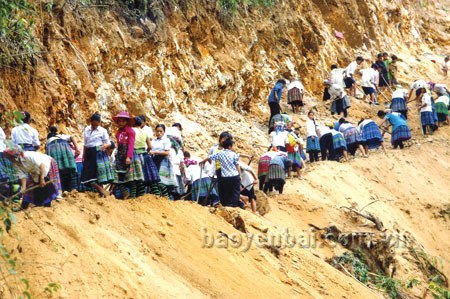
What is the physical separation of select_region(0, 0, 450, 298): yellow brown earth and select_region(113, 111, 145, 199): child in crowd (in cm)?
32

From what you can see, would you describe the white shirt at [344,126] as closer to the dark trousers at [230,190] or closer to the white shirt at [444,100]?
the white shirt at [444,100]

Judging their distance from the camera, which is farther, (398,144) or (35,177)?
(398,144)

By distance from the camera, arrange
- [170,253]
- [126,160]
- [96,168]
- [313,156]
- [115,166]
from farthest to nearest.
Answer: [313,156], [115,166], [126,160], [96,168], [170,253]

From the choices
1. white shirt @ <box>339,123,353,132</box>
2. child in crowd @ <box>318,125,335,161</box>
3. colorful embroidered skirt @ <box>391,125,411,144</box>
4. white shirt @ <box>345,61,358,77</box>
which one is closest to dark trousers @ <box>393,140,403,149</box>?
colorful embroidered skirt @ <box>391,125,411,144</box>

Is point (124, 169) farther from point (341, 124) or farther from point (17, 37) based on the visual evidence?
point (341, 124)

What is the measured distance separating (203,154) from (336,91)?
6.26 meters

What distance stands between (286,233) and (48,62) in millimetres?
5403

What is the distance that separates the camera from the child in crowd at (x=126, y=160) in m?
8.02

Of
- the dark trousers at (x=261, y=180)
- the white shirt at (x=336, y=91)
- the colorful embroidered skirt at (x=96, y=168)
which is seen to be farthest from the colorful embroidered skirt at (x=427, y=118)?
the colorful embroidered skirt at (x=96, y=168)

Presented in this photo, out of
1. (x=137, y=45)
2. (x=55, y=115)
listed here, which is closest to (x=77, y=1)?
(x=137, y=45)

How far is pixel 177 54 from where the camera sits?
15.0 m

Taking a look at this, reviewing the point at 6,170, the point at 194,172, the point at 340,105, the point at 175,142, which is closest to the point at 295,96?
the point at 340,105

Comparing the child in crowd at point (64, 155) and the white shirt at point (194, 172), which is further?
the white shirt at point (194, 172)

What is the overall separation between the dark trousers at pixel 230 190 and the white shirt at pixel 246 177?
2.38ft
